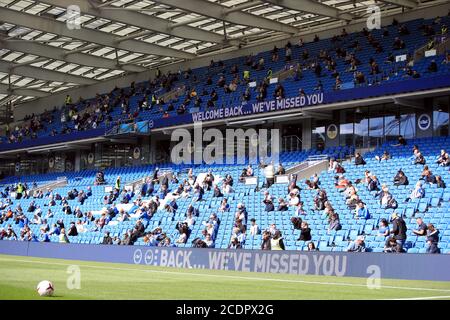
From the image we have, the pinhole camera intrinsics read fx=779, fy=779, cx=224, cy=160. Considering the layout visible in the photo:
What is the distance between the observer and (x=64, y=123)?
61938 mm

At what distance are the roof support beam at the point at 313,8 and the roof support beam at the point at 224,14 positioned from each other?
13.7 feet

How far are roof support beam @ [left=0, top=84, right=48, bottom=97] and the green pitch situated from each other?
44.1 m

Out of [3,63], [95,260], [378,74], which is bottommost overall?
[95,260]

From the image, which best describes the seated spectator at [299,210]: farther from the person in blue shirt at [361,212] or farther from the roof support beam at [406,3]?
the roof support beam at [406,3]

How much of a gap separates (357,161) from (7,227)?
911 inches

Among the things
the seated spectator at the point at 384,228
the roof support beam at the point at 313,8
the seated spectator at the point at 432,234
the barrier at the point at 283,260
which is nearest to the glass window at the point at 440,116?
the roof support beam at the point at 313,8

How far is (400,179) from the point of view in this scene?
97.3 ft

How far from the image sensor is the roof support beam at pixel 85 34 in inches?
1713

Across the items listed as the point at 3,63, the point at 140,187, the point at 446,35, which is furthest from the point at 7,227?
the point at 446,35

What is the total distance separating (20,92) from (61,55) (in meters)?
13.7

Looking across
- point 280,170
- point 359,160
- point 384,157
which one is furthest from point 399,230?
point 280,170

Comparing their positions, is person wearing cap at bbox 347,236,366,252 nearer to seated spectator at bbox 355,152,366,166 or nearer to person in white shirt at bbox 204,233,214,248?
person in white shirt at bbox 204,233,214,248
